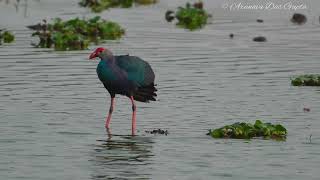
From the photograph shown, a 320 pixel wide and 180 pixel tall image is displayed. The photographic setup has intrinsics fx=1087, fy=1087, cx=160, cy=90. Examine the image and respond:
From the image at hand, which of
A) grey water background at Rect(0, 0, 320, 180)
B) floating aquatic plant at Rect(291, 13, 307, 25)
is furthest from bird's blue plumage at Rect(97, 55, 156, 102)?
floating aquatic plant at Rect(291, 13, 307, 25)

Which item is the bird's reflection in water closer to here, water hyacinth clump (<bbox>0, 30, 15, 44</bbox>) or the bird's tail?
the bird's tail

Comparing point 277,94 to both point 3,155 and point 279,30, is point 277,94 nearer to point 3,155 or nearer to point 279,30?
point 3,155

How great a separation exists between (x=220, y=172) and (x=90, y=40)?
15.9 metres

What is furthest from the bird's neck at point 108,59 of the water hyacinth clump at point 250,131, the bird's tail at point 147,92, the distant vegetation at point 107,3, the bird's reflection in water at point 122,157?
the distant vegetation at point 107,3

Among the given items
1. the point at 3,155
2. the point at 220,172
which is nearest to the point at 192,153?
the point at 220,172

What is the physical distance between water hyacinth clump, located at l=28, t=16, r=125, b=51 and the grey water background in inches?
21.3

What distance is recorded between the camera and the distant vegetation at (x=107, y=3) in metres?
38.3

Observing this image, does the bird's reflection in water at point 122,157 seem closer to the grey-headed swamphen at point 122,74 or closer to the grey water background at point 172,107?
the grey water background at point 172,107

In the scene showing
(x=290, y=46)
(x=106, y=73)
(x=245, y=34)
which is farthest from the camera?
(x=245, y=34)

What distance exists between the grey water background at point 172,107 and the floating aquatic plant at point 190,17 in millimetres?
756

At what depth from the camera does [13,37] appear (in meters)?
29.5

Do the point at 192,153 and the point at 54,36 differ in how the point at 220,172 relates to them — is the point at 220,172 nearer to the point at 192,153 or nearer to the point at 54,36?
the point at 192,153

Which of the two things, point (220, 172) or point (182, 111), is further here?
point (182, 111)

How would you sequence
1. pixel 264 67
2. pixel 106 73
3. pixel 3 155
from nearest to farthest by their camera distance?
1. pixel 3 155
2. pixel 106 73
3. pixel 264 67
